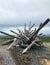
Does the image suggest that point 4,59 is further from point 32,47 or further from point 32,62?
point 32,47

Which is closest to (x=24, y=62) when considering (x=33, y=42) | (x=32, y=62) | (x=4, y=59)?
(x=32, y=62)

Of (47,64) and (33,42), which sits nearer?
(47,64)

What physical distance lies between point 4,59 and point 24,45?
6320mm

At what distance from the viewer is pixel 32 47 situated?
83.5ft

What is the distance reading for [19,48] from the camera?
25.2 m

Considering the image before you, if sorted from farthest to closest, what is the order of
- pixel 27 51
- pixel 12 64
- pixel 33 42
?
pixel 33 42
pixel 27 51
pixel 12 64

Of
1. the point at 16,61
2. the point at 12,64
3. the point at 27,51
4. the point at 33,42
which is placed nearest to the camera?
the point at 12,64

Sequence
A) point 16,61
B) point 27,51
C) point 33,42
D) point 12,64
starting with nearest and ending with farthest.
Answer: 1. point 12,64
2. point 16,61
3. point 27,51
4. point 33,42

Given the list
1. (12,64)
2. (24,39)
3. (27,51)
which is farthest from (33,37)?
(12,64)

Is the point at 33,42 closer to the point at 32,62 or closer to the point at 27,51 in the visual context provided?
the point at 27,51

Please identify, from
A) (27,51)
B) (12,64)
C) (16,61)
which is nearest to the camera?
(12,64)

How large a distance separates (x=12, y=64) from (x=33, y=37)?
30.4 ft

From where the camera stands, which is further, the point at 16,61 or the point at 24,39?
the point at 24,39

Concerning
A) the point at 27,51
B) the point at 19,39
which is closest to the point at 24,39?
the point at 19,39
